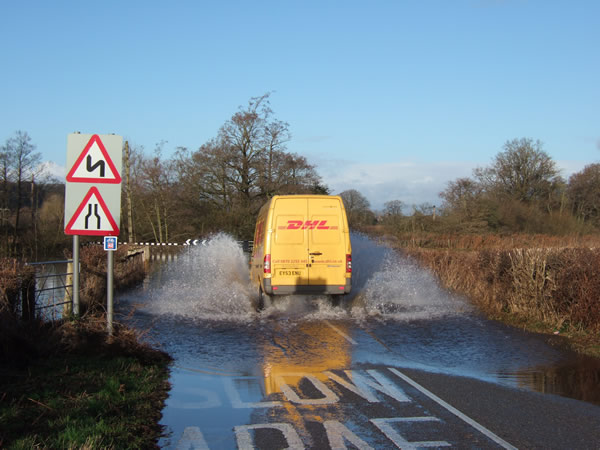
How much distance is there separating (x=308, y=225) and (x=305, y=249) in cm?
56

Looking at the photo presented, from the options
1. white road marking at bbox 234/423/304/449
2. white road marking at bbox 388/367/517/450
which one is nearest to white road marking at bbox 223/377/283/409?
white road marking at bbox 234/423/304/449

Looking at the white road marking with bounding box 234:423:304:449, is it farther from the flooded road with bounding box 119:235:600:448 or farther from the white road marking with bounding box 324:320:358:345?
the white road marking with bounding box 324:320:358:345

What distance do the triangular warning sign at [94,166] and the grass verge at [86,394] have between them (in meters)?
2.04

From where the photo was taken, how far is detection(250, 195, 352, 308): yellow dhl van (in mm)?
13867

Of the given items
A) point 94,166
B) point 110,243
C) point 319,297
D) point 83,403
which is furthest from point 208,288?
point 83,403

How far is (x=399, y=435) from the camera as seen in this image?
5.54 m

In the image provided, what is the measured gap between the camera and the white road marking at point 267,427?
5.25 metres

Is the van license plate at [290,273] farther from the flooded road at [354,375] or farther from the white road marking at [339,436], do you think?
the white road marking at [339,436]

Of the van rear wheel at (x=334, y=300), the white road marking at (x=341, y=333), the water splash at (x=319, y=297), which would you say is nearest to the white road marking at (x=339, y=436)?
the white road marking at (x=341, y=333)

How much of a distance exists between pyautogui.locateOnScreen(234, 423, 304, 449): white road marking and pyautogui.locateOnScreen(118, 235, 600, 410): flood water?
1.62ft

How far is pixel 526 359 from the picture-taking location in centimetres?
920

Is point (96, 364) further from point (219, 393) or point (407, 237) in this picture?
point (407, 237)

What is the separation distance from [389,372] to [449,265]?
1049cm

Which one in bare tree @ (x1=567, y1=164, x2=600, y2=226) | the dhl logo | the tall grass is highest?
bare tree @ (x1=567, y1=164, x2=600, y2=226)
